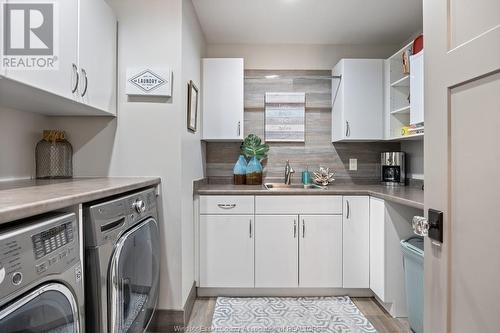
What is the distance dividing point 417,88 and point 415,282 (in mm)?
1343

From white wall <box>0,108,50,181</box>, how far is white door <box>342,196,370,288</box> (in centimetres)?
226

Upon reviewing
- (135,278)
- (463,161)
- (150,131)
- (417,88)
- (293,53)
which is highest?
(293,53)

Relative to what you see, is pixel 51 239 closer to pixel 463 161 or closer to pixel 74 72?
pixel 74 72

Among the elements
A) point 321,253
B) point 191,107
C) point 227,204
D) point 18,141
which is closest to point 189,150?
point 191,107

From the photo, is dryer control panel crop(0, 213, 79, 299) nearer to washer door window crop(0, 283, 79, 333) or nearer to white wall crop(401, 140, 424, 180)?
washer door window crop(0, 283, 79, 333)

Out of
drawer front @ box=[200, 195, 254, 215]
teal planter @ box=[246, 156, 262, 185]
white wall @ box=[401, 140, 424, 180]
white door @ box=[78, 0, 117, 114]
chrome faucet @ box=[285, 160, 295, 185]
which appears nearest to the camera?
white door @ box=[78, 0, 117, 114]

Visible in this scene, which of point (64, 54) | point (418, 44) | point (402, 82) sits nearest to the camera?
point (64, 54)

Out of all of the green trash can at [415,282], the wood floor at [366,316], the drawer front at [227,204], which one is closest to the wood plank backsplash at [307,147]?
the drawer front at [227,204]

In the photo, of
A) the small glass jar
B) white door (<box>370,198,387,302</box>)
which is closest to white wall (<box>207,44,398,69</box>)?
white door (<box>370,198,387,302</box>)

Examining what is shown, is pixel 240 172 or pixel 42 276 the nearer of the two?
pixel 42 276

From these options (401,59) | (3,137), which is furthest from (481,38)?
(401,59)

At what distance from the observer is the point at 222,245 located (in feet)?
8.73

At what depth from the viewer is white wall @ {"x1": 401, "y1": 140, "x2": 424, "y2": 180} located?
9.41ft

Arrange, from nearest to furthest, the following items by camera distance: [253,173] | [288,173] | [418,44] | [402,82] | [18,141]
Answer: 1. [18,141]
2. [418,44]
3. [402,82]
4. [253,173]
5. [288,173]
